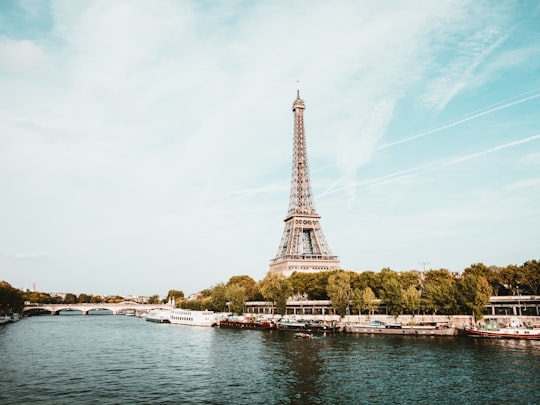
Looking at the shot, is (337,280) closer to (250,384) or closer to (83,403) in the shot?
(250,384)

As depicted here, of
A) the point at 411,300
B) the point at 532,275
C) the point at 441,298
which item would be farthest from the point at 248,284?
the point at 532,275

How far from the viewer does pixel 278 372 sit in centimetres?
4747

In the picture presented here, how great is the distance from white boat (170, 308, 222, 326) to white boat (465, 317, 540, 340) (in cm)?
6742

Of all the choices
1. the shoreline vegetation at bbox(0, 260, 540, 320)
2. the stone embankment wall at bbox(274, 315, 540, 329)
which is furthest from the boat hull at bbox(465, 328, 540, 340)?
the shoreline vegetation at bbox(0, 260, 540, 320)

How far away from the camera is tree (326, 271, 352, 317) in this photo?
102875 mm

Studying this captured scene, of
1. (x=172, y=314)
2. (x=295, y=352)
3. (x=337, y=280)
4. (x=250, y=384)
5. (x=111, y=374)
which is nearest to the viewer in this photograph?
(x=250, y=384)

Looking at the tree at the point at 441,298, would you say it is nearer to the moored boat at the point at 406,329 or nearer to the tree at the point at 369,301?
the moored boat at the point at 406,329

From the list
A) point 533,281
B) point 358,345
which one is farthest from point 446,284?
point 358,345

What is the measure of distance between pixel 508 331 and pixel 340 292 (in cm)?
3775

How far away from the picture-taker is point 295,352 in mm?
62156

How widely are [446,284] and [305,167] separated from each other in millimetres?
78917

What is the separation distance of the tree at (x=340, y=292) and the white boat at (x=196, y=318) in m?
35.6

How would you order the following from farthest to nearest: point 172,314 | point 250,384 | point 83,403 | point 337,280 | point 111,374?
1. point 172,314
2. point 337,280
3. point 111,374
4. point 250,384
5. point 83,403

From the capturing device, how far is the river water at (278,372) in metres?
37.2
